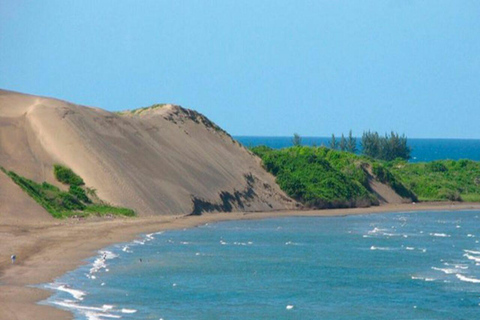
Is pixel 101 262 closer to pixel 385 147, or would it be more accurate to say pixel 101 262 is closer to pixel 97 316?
pixel 97 316

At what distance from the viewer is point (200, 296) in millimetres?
25797

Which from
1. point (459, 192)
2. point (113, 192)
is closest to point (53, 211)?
point (113, 192)

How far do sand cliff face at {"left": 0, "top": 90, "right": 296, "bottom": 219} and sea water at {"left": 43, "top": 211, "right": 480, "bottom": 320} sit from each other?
782 cm

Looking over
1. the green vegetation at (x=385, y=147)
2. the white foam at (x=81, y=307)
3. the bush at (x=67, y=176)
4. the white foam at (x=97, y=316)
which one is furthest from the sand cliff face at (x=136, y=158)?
the green vegetation at (x=385, y=147)

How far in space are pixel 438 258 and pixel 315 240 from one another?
7.22 meters

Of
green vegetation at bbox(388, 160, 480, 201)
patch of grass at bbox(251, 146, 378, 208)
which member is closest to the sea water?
patch of grass at bbox(251, 146, 378, 208)

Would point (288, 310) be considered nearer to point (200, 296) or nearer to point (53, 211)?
point (200, 296)

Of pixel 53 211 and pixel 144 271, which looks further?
pixel 53 211

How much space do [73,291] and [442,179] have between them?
2315 inches

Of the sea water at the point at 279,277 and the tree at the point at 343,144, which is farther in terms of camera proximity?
the tree at the point at 343,144

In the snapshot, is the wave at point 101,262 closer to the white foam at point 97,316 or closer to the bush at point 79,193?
the white foam at point 97,316

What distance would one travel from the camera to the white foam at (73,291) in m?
24.4

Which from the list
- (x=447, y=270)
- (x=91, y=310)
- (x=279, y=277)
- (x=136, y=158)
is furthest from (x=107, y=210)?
(x=91, y=310)

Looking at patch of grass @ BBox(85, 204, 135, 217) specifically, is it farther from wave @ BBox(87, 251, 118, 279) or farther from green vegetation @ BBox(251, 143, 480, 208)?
green vegetation @ BBox(251, 143, 480, 208)
